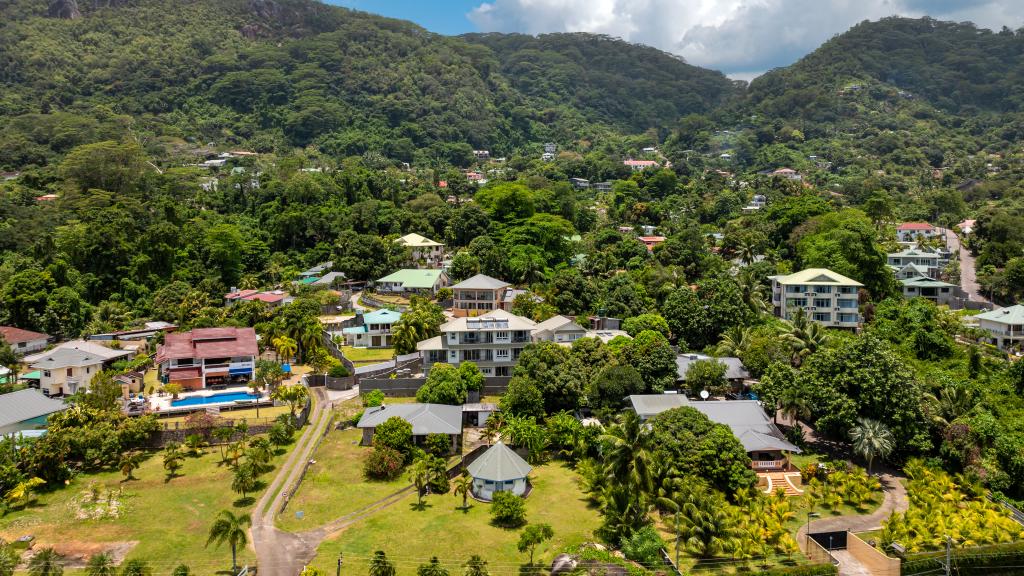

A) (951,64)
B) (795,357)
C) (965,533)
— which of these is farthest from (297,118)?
(951,64)

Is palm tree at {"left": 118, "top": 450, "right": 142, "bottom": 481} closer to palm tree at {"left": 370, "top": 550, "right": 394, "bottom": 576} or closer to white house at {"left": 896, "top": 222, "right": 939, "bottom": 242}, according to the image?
palm tree at {"left": 370, "top": 550, "right": 394, "bottom": 576}

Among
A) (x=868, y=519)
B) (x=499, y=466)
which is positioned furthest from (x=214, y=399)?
(x=868, y=519)

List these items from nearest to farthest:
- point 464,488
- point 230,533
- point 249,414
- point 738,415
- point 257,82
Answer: point 230,533
point 464,488
point 738,415
point 249,414
point 257,82

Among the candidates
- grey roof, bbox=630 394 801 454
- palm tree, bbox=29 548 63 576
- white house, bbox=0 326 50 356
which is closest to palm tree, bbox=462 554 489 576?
palm tree, bbox=29 548 63 576

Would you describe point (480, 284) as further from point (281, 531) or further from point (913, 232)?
point (913, 232)

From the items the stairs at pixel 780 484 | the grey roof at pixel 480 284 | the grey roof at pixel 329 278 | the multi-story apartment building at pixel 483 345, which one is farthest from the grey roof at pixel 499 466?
the grey roof at pixel 329 278
